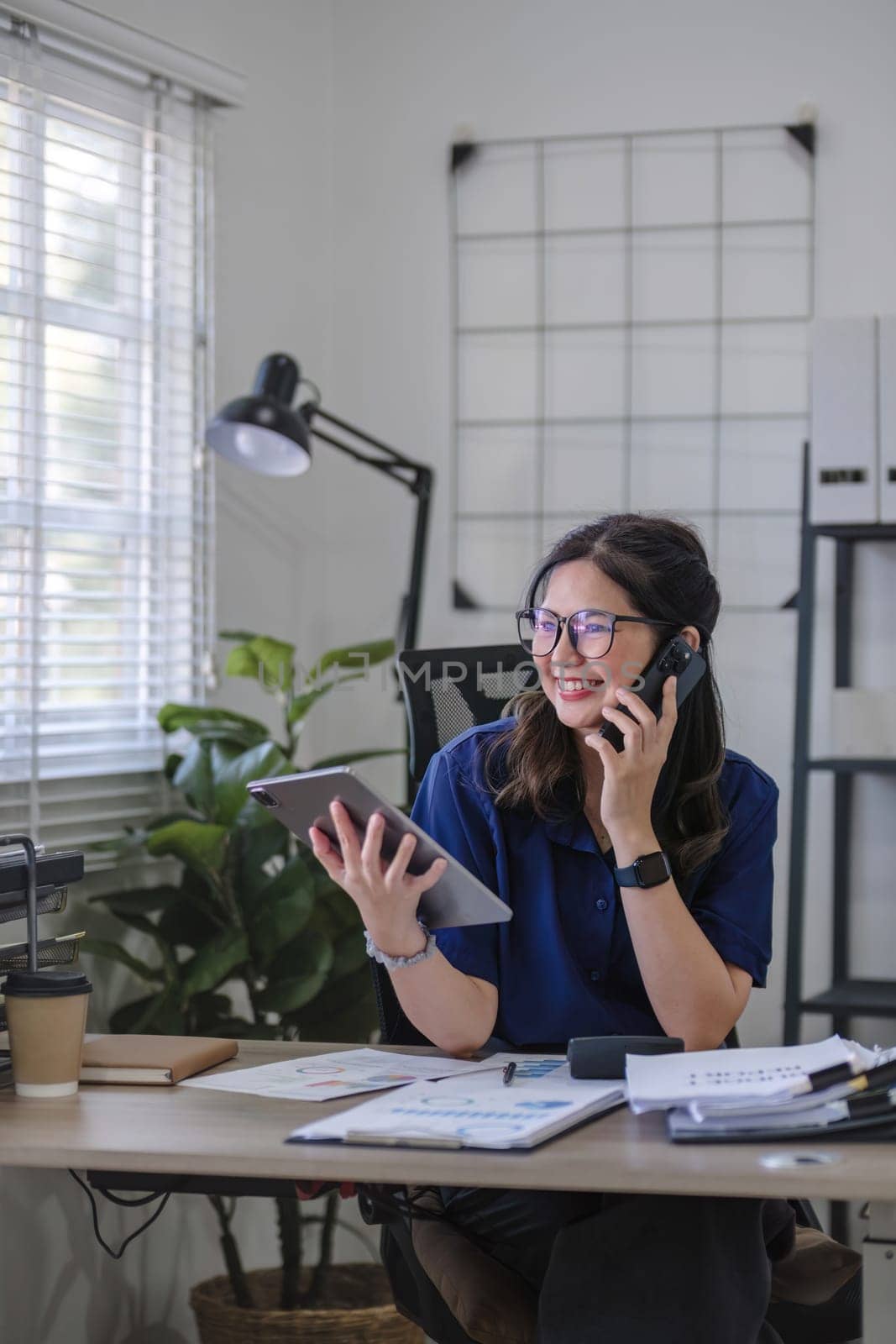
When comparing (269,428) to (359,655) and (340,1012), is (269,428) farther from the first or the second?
(340,1012)

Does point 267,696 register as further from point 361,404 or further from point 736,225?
point 736,225

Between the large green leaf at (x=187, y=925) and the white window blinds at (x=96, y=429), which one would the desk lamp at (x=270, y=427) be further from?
the large green leaf at (x=187, y=925)

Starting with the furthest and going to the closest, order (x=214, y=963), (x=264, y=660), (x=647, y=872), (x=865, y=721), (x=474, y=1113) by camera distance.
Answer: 1. (x=865, y=721)
2. (x=264, y=660)
3. (x=214, y=963)
4. (x=647, y=872)
5. (x=474, y=1113)

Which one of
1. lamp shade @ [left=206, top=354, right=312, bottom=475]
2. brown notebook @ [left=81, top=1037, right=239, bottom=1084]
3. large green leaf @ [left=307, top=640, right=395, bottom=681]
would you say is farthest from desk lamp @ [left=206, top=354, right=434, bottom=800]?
brown notebook @ [left=81, top=1037, right=239, bottom=1084]

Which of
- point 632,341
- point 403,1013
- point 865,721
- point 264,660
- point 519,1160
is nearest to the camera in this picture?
point 519,1160

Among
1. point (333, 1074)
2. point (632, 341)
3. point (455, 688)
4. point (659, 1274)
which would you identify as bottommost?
point (659, 1274)

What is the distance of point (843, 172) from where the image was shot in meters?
2.88

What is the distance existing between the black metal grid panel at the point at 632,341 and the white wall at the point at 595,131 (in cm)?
5

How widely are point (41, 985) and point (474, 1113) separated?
0.44 meters

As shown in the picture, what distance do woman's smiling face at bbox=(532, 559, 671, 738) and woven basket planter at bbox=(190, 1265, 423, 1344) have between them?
1.28m

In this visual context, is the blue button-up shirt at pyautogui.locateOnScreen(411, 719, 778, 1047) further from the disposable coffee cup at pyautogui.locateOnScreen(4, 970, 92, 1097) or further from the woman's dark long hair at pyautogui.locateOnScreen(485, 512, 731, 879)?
the disposable coffee cup at pyautogui.locateOnScreen(4, 970, 92, 1097)

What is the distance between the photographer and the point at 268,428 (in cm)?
238

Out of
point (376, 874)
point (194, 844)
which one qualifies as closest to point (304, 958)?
point (194, 844)

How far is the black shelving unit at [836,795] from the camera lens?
2.63 metres
